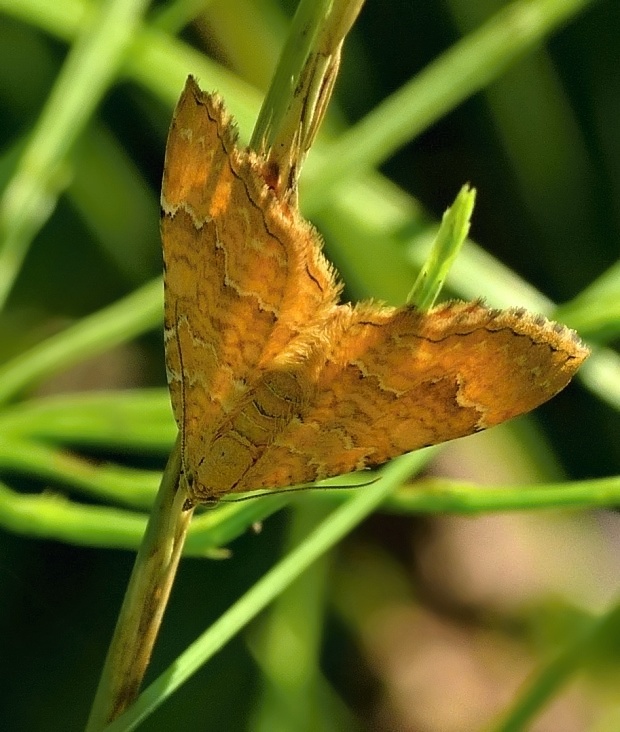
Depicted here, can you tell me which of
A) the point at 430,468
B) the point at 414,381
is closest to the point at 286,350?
the point at 414,381

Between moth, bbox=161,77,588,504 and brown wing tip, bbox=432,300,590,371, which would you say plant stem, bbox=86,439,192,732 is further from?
brown wing tip, bbox=432,300,590,371

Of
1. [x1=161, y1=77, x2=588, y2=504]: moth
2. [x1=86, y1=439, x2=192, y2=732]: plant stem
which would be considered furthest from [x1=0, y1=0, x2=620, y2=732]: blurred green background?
[x1=86, y1=439, x2=192, y2=732]: plant stem

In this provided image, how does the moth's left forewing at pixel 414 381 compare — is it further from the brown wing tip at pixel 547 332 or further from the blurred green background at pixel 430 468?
the blurred green background at pixel 430 468

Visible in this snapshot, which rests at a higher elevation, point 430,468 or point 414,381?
point 430,468

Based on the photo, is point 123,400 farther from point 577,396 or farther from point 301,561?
point 577,396

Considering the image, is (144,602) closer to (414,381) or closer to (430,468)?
(414,381)
